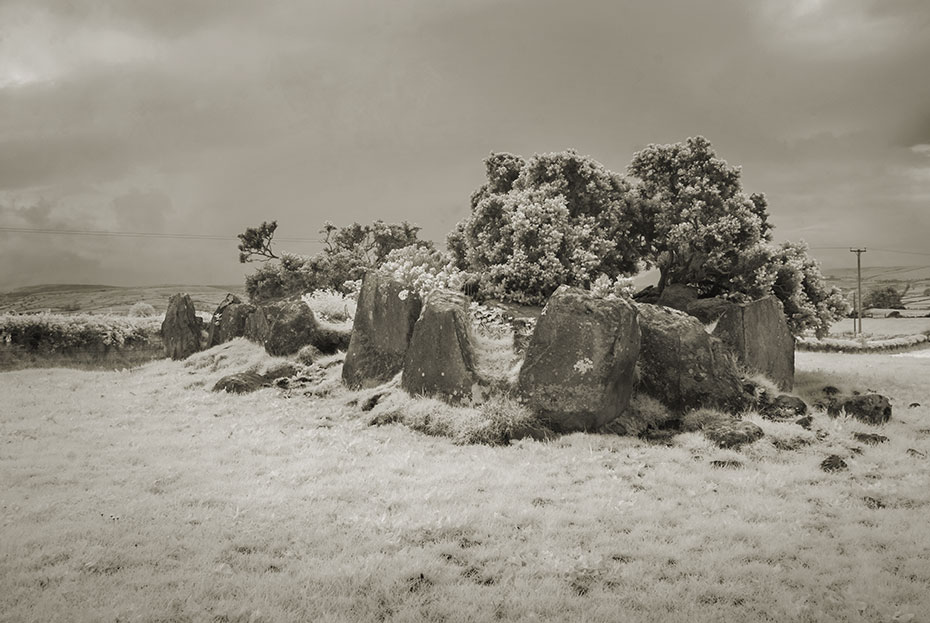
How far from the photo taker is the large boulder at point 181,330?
26.9 metres

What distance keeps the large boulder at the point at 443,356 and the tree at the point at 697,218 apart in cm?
1146

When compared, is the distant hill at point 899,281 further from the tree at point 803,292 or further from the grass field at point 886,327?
the tree at point 803,292

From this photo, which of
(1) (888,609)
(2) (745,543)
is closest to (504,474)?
(2) (745,543)

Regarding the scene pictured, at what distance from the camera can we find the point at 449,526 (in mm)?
7695

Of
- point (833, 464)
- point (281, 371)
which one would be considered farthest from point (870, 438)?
point (281, 371)

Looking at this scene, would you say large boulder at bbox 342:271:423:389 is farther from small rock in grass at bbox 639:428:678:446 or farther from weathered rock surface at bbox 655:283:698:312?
weathered rock surface at bbox 655:283:698:312

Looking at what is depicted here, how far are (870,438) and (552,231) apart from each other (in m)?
11.3

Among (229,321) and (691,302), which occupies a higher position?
(691,302)

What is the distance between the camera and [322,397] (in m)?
16.7

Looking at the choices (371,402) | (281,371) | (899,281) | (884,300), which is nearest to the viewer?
(371,402)

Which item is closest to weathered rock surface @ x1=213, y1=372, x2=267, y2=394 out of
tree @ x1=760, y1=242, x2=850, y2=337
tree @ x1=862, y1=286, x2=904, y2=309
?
tree @ x1=760, y1=242, x2=850, y2=337

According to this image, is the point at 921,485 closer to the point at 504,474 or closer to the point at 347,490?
the point at 504,474

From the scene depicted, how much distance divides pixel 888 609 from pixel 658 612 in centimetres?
225

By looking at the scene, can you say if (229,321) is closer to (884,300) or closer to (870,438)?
(870,438)
